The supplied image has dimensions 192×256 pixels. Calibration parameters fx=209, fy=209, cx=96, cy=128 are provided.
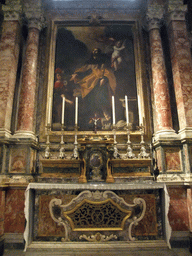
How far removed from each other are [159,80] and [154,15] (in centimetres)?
198

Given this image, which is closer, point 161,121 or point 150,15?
point 161,121

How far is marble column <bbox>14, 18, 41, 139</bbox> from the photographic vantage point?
198 inches

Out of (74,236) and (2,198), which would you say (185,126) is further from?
(2,198)

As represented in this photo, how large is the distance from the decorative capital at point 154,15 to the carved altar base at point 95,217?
448cm

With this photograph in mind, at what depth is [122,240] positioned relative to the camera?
3.56m

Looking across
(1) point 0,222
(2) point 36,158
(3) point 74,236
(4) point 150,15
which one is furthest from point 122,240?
(4) point 150,15

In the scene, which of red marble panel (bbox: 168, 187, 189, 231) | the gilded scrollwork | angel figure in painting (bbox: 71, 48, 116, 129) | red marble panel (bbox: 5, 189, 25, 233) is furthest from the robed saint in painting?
the gilded scrollwork

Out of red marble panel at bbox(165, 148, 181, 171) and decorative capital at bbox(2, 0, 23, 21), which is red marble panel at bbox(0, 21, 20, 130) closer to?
decorative capital at bbox(2, 0, 23, 21)

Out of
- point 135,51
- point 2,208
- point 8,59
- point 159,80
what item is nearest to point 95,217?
point 2,208

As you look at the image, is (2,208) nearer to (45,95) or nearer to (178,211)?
(45,95)

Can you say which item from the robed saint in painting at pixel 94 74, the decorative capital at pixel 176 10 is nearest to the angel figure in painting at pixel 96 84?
the robed saint in painting at pixel 94 74

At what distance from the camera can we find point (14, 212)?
166 inches

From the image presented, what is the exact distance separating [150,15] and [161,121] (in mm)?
3092

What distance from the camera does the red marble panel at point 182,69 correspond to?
4.83m
